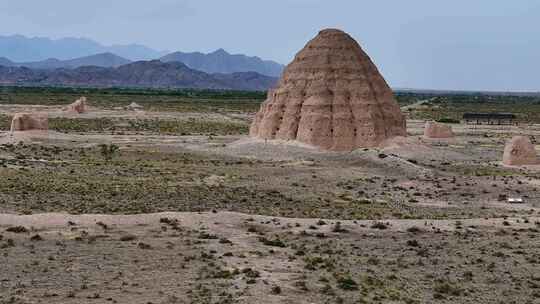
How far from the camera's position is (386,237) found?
20.6 metres

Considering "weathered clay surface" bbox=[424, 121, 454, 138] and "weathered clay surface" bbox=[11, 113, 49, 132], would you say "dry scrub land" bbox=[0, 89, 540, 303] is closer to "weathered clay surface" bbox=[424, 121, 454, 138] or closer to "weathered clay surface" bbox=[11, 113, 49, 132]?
"weathered clay surface" bbox=[11, 113, 49, 132]

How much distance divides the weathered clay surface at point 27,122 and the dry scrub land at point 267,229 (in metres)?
10.0

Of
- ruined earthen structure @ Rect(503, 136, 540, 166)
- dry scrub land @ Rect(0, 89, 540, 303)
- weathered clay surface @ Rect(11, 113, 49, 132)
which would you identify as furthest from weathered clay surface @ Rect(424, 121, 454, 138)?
weathered clay surface @ Rect(11, 113, 49, 132)

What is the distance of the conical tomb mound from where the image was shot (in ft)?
140

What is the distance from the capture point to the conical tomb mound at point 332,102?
42.7 metres

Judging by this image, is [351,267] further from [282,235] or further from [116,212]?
[116,212]

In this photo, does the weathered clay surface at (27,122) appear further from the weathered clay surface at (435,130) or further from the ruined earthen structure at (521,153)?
the ruined earthen structure at (521,153)

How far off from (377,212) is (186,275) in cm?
1149

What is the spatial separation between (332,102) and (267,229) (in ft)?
77.4

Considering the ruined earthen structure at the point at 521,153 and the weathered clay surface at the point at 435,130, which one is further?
the weathered clay surface at the point at 435,130

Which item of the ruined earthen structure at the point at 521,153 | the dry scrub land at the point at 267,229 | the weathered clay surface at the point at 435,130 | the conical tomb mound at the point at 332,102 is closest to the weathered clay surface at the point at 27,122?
the dry scrub land at the point at 267,229

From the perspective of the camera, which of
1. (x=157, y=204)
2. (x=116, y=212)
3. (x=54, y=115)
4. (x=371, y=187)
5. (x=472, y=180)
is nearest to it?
(x=116, y=212)

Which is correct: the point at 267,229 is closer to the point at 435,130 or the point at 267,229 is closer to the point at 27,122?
the point at 27,122

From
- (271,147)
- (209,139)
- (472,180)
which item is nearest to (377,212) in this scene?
(472,180)
